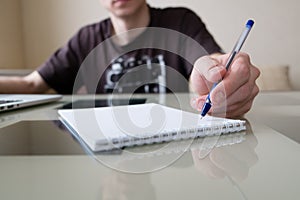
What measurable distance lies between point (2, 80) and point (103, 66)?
379 mm

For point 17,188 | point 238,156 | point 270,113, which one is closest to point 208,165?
A: point 238,156

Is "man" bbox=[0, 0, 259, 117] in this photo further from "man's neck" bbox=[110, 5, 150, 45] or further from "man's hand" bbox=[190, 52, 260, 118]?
"man's hand" bbox=[190, 52, 260, 118]

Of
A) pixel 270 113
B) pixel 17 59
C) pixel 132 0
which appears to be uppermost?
pixel 132 0

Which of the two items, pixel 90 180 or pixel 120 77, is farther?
pixel 120 77

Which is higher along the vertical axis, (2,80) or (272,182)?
(272,182)

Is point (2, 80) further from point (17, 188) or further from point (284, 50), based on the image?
point (284, 50)

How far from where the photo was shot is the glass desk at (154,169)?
0.19 meters

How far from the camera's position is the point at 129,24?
1241mm

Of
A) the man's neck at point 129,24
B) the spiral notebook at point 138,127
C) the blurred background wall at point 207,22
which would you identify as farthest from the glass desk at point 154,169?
the blurred background wall at point 207,22

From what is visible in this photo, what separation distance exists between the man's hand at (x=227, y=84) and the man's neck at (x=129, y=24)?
765 mm

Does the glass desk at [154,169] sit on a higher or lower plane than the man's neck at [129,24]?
lower

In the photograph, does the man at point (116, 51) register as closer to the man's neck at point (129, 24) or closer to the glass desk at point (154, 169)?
the man's neck at point (129, 24)

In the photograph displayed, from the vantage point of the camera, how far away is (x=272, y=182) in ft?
0.66

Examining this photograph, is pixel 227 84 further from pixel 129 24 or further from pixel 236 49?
pixel 129 24
